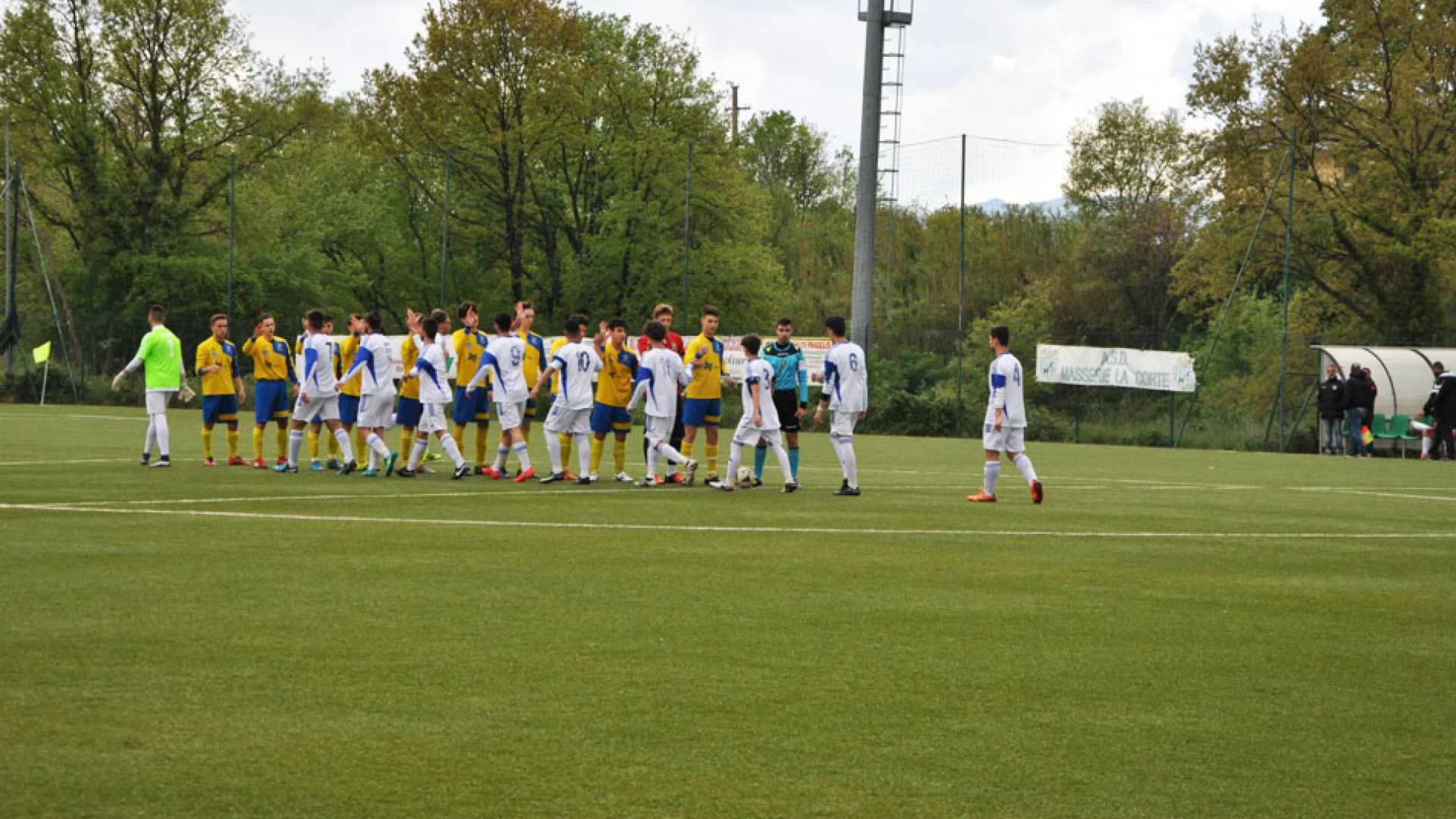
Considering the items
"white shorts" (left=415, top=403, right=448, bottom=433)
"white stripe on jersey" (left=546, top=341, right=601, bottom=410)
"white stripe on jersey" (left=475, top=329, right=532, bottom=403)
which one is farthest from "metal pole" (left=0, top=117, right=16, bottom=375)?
"white stripe on jersey" (left=546, top=341, right=601, bottom=410)

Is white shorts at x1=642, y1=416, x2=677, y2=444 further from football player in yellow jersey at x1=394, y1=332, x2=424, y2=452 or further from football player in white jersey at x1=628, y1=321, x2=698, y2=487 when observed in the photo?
football player in yellow jersey at x1=394, y1=332, x2=424, y2=452

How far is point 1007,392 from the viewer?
55.4ft

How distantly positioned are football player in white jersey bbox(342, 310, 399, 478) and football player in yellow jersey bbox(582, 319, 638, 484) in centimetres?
259

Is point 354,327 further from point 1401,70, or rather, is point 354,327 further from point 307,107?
point 307,107

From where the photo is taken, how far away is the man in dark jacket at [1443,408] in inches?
1262

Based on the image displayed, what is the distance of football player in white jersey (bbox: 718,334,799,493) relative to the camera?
704 inches

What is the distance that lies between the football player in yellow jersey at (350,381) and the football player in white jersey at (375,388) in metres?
0.58

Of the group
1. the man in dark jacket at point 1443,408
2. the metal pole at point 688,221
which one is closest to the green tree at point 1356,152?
the man in dark jacket at point 1443,408

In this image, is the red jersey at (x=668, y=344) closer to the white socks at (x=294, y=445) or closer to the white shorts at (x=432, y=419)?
the white shorts at (x=432, y=419)

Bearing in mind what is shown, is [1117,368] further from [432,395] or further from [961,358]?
[432,395]

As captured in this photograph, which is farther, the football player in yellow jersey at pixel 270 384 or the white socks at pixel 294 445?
the football player in yellow jersey at pixel 270 384

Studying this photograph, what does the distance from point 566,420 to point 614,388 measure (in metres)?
0.69

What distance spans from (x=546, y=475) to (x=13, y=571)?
10.2 metres

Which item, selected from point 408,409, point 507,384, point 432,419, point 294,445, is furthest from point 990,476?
point 294,445
